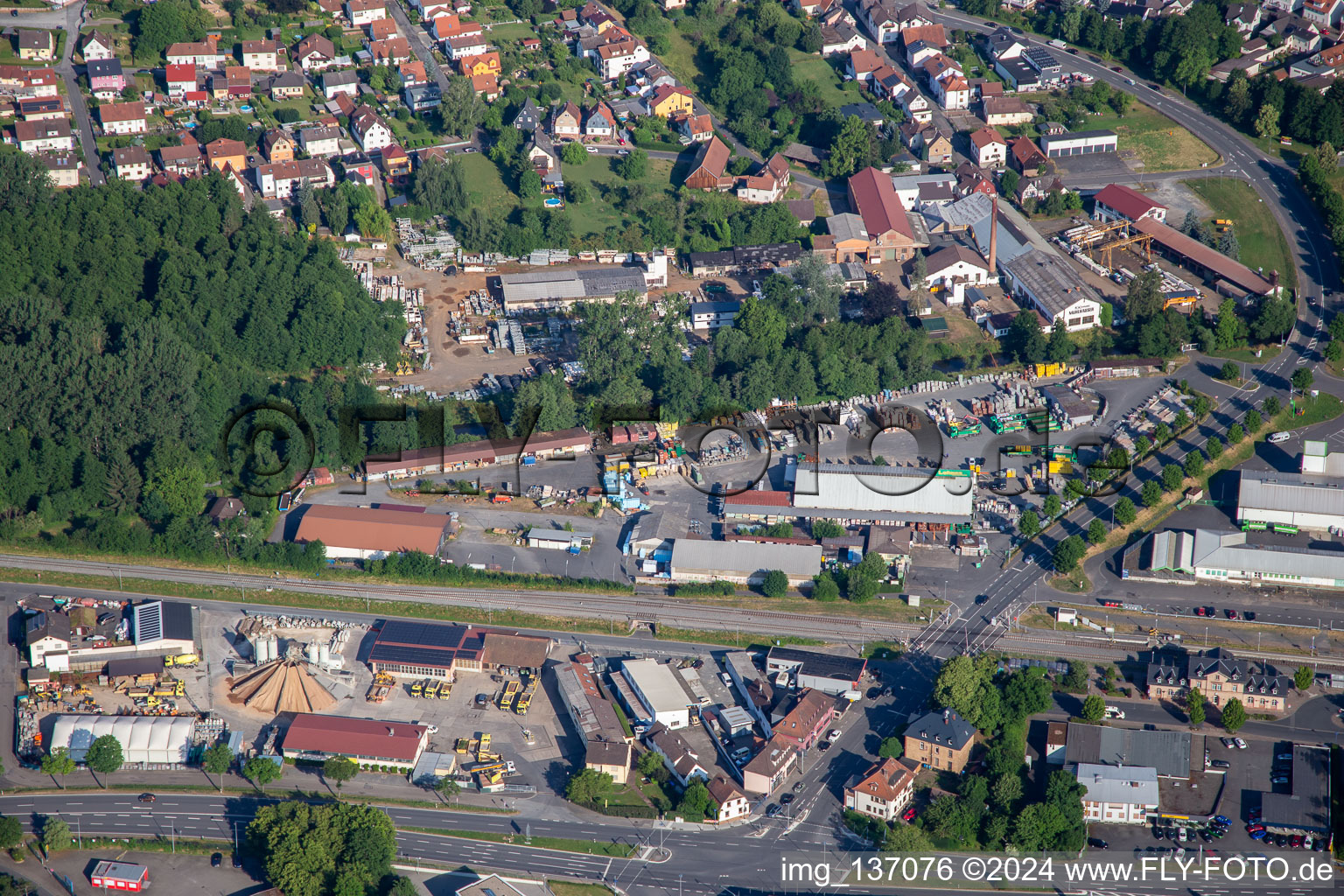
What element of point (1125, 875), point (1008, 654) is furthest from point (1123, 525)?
point (1125, 875)

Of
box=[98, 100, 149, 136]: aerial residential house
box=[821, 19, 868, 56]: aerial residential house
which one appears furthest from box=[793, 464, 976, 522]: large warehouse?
box=[98, 100, 149, 136]: aerial residential house

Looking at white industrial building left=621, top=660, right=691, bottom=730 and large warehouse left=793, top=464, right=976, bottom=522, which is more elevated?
large warehouse left=793, top=464, right=976, bottom=522

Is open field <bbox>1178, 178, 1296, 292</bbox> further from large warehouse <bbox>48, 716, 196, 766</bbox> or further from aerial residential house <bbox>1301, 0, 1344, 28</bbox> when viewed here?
large warehouse <bbox>48, 716, 196, 766</bbox>

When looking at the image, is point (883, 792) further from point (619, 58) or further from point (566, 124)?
point (619, 58)

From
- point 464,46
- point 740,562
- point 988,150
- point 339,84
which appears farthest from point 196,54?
point 740,562

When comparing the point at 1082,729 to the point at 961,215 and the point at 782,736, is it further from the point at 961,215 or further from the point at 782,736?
the point at 961,215

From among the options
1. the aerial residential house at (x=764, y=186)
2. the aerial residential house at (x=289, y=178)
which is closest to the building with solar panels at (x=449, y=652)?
the aerial residential house at (x=289, y=178)

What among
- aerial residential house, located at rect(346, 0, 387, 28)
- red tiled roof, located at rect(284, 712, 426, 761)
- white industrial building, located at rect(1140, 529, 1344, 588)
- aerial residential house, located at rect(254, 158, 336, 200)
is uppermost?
aerial residential house, located at rect(346, 0, 387, 28)
